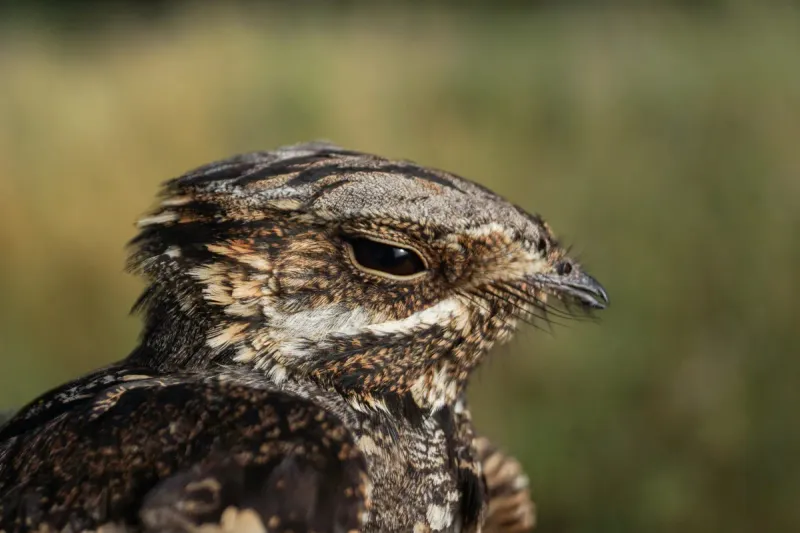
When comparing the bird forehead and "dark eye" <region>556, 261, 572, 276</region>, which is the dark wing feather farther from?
"dark eye" <region>556, 261, 572, 276</region>

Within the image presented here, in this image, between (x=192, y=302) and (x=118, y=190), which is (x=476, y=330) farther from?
(x=118, y=190)

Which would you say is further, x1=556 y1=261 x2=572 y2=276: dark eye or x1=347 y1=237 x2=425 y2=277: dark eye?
x1=556 y1=261 x2=572 y2=276: dark eye

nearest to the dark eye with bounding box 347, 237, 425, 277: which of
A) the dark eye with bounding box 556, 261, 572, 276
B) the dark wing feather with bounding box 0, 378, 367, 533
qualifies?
the dark wing feather with bounding box 0, 378, 367, 533

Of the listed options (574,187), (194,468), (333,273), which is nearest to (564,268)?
(333,273)

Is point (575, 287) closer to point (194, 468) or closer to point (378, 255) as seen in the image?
point (378, 255)

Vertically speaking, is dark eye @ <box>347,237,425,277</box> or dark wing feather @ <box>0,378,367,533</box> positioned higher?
dark eye @ <box>347,237,425,277</box>

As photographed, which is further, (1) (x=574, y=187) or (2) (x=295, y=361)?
(1) (x=574, y=187)

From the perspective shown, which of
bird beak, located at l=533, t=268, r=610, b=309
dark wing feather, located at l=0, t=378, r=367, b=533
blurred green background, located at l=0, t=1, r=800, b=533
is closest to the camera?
dark wing feather, located at l=0, t=378, r=367, b=533

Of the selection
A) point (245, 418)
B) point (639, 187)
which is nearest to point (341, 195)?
point (245, 418)
